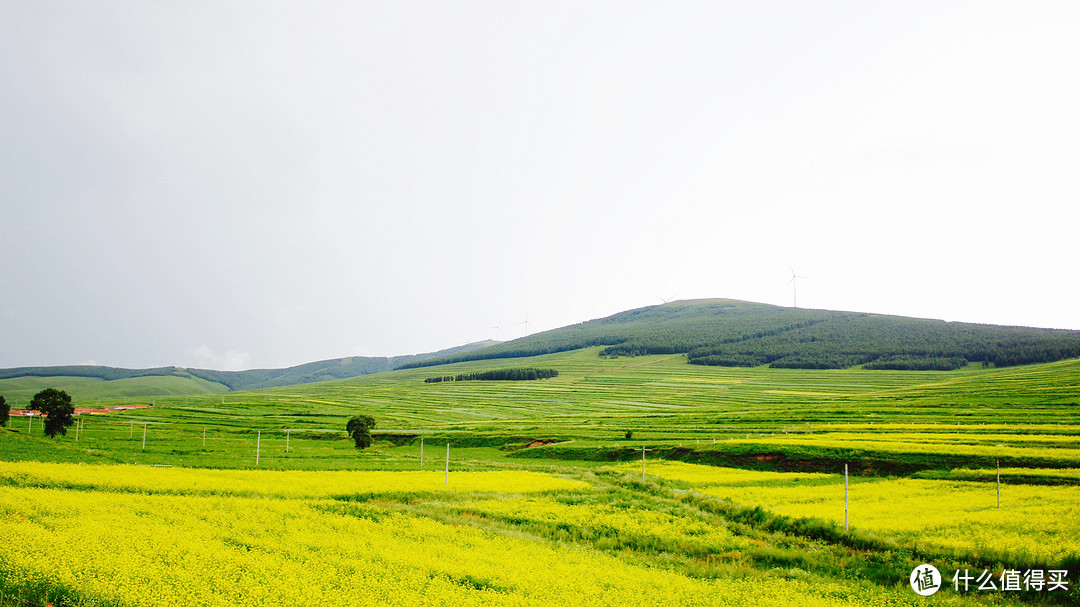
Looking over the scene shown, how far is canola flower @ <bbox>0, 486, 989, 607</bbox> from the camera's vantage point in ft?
50.7

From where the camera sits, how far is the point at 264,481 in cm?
3325

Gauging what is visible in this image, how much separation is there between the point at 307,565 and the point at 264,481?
17.8 metres

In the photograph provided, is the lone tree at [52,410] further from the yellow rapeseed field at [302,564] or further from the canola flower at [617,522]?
the canola flower at [617,522]

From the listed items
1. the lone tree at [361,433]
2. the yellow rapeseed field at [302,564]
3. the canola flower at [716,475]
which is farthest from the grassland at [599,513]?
the lone tree at [361,433]

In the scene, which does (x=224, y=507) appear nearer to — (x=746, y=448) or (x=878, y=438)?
(x=746, y=448)

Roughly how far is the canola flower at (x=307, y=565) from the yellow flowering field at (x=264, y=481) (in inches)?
169

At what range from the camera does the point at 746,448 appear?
180ft

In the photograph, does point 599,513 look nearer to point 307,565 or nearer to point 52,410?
point 307,565

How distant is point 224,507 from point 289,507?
111 inches

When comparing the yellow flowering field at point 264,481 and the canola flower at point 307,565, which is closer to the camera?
the canola flower at point 307,565

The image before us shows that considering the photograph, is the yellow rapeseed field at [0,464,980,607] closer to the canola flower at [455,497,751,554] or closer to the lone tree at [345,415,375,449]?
the canola flower at [455,497,751,554]

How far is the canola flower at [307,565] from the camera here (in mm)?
15445

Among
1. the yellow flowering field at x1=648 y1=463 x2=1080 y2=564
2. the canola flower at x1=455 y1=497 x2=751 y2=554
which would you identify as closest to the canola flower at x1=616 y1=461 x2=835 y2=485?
the yellow flowering field at x1=648 y1=463 x2=1080 y2=564

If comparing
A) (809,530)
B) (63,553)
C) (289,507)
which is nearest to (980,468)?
(809,530)
